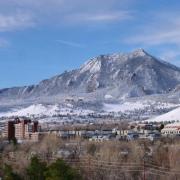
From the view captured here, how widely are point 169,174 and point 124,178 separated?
190 centimetres

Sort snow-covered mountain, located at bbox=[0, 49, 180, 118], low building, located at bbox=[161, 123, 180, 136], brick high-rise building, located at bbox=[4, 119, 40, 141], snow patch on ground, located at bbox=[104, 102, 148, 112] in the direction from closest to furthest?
low building, located at bbox=[161, 123, 180, 136] → brick high-rise building, located at bbox=[4, 119, 40, 141] → snow-covered mountain, located at bbox=[0, 49, 180, 118] → snow patch on ground, located at bbox=[104, 102, 148, 112]

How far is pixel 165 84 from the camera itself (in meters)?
195

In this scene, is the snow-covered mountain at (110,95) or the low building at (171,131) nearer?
the low building at (171,131)

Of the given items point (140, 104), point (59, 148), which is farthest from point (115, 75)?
point (59, 148)

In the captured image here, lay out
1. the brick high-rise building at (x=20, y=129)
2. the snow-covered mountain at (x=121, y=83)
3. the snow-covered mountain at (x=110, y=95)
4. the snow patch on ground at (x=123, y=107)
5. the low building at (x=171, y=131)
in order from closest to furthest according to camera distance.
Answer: the low building at (x=171, y=131) → the brick high-rise building at (x=20, y=129) → the snow-covered mountain at (x=110, y=95) → the snow patch on ground at (x=123, y=107) → the snow-covered mountain at (x=121, y=83)

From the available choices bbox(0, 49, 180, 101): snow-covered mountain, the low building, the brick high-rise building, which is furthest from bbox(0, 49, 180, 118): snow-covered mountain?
the low building

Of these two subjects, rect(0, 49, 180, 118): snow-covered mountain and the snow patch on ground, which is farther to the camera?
the snow patch on ground

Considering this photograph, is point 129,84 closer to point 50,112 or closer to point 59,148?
point 50,112

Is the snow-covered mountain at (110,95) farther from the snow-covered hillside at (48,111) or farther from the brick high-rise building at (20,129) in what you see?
the brick high-rise building at (20,129)

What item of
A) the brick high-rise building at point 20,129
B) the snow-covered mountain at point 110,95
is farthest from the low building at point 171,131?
the snow-covered mountain at point 110,95

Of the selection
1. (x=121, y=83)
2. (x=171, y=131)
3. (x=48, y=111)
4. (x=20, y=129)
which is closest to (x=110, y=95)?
(x=121, y=83)

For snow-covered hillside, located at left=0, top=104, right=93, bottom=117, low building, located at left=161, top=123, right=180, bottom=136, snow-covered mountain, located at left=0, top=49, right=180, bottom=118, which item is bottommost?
low building, located at left=161, top=123, right=180, bottom=136

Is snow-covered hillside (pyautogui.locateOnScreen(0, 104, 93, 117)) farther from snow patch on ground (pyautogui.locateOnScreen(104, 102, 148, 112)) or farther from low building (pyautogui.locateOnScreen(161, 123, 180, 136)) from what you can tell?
low building (pyautogui.locateOnScreen(161, 123, 180, 136))

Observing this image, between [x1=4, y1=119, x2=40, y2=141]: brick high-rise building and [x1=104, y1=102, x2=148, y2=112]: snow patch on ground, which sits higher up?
[x1=104, y1=102, x2=148, y2=112]: snow patch on ground
